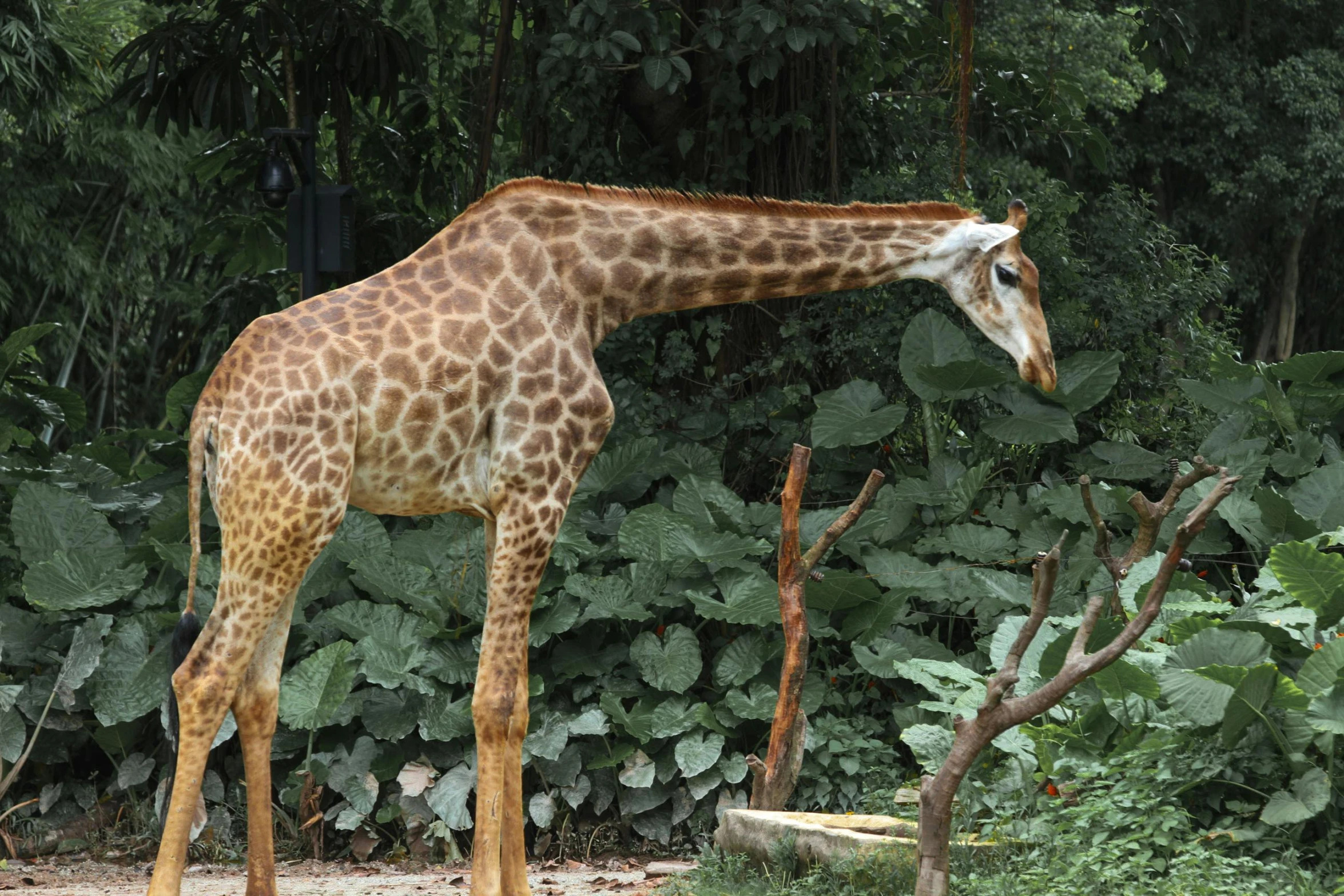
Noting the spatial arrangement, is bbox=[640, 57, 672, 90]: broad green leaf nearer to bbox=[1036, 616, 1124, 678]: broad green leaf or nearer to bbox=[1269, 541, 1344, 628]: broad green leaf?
bbox=[1036, 616, 1124, 678]: broad green leaf

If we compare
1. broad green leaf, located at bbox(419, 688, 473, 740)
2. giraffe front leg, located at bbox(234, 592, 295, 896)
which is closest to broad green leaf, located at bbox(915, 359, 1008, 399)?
broad green leaf, located at bbox(419, 688, 473, 740)

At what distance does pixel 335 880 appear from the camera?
234 inches

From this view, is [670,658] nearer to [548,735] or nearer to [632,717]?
[632,717]

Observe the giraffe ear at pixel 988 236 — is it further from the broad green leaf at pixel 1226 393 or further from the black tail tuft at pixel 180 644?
the broad green leaf at pixel 1226 393

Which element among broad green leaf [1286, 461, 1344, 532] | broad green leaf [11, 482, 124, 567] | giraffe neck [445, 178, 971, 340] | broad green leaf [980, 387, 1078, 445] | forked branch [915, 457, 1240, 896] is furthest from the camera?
broad green leaf [980, 387, 1078, 445]

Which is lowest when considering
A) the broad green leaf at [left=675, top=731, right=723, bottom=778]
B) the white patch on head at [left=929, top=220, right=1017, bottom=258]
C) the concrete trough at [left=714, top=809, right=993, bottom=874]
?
the broad green leaf at [left=675, top=731, right=723, bottom=778]

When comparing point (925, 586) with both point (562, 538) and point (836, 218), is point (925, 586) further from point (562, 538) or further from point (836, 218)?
point (836, 218)

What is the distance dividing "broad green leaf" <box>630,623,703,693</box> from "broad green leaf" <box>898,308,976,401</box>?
1843 millimetres

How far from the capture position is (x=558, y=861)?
634 cm

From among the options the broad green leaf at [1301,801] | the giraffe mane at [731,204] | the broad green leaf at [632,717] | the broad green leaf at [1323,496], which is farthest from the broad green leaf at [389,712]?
the broad green leaf at [1323,496]

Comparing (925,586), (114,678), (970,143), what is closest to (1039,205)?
(970,143)

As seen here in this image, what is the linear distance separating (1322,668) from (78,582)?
5.28 m

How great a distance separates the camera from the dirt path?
5.60m

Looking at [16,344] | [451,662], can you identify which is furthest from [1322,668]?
[16,344]
